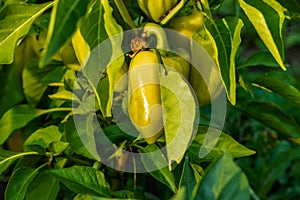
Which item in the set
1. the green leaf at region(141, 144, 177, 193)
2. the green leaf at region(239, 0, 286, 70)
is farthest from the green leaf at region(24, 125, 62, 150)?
the green leaf at region(239, 0, 286, 70)

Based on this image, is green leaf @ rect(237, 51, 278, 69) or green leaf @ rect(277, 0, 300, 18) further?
green leaf @ rect(237, 51, 278, 69)

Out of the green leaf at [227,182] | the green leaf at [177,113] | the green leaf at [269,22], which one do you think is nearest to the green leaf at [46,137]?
the green leaf at [177,113]

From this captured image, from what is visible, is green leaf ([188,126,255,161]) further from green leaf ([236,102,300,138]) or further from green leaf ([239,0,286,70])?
green leaf ([236,102,300,138])

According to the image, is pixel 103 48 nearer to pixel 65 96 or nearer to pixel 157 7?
pixel 157 7

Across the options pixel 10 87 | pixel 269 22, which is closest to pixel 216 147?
pixel 269 22

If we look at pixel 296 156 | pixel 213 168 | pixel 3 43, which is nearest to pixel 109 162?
pixel 3 43

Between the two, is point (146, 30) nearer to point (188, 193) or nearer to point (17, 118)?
point (188, 193)
